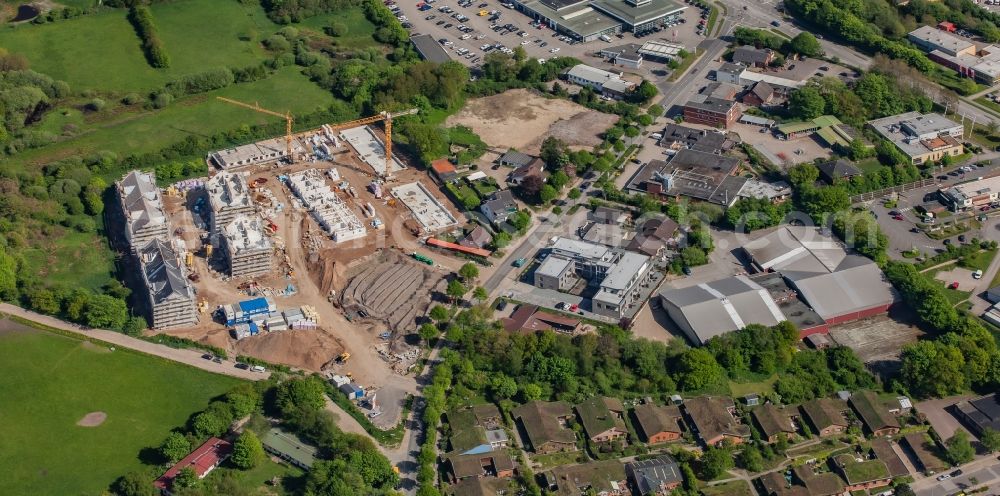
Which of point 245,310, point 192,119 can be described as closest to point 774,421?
point 245,310

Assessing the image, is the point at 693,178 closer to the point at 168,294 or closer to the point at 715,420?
the point at 715,420

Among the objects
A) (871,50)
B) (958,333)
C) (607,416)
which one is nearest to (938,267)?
(958,333)

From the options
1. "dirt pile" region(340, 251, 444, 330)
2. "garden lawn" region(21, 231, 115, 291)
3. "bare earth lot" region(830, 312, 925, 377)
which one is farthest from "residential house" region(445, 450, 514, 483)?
"garden lawn" region(21, 231, 115, 291)

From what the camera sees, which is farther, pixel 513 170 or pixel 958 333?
pixel 513 170

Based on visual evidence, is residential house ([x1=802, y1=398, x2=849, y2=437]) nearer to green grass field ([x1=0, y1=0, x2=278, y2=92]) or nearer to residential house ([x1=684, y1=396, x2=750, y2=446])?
residential house ([x1=684, y1=396, x2=750, y2=446])

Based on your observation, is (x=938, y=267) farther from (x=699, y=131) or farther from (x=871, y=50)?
(x=871, y=50)

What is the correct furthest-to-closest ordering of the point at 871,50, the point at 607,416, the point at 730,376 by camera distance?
the point at 871,50, the point at 730,376, the point at 607,416

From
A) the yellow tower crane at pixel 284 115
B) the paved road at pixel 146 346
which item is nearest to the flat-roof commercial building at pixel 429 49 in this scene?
the yellow tower crane at pixel 284 115
